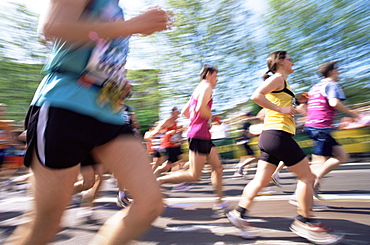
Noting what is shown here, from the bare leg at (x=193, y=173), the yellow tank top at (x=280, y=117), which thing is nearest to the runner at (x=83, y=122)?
the yellow tank top at (x=280, y=117)

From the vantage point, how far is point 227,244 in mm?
2965

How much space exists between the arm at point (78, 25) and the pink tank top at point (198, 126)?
2636mm

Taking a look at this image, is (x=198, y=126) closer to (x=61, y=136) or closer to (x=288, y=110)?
(x=288, y=110)

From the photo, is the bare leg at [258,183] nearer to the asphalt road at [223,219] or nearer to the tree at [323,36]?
the asphalt road at [223,219]

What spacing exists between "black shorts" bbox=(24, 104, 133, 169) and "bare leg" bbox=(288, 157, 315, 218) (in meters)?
2.04

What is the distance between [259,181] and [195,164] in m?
1.03

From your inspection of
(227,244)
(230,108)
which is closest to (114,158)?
(227,244)

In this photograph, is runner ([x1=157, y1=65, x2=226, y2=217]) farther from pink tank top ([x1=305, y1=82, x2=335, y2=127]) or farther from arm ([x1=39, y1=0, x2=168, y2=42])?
arm ([x1=39, y1=0, x2=168, y2=42])

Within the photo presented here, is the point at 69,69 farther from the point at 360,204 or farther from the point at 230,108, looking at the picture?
the point at 230,108

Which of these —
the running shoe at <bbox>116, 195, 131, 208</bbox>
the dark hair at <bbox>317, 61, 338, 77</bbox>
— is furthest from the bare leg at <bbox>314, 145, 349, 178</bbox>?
the running shoe at <bbox>116, 195, 131, 208</bbox>

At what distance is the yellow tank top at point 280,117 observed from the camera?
10.5 feet

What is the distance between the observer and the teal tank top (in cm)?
150

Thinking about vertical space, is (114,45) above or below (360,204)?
above

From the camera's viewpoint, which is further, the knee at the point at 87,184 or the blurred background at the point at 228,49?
the blurred background at the point at 228,49
